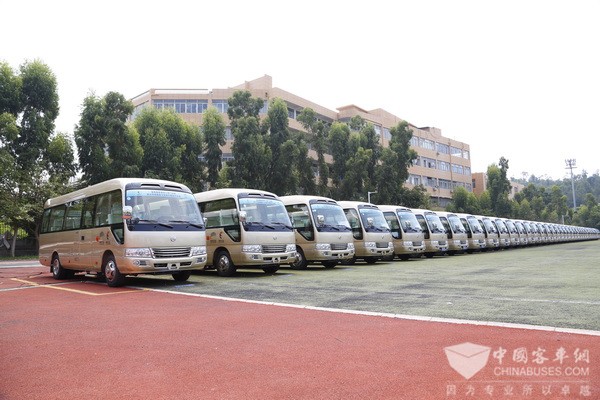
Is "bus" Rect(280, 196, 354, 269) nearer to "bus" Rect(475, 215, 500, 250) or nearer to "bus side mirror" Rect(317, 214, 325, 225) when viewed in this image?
"bus side mirror" Rect(317, 214, 325, 225)

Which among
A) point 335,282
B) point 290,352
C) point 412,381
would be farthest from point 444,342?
point 335,282

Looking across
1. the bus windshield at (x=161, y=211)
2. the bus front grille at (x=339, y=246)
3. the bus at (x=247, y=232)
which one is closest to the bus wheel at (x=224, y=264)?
the bus at (x=247, y=232)

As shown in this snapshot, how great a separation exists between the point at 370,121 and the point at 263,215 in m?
53.3

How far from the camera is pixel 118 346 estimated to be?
5172 millimetres

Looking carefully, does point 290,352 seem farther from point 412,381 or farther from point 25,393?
point 25,393

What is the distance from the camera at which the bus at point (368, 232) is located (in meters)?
18.1

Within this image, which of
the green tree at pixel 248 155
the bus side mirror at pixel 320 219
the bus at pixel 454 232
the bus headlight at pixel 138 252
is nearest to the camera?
the bus headlight at pixel 138 252

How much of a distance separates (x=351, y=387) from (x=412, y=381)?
1.67 feet

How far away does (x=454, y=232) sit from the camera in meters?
25.8

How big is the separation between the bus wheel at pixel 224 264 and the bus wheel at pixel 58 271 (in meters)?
4.50

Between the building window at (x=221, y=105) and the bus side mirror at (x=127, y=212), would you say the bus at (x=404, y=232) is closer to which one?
the bus side mirror at (x=127, y=212)

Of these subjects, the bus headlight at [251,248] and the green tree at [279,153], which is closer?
the bus headlight at [251,248]

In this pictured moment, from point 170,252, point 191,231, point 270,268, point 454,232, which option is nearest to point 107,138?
point 270,268

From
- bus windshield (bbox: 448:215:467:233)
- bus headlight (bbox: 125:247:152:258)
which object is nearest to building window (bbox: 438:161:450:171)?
bus windshield (bbox: 448:215:467:233)
